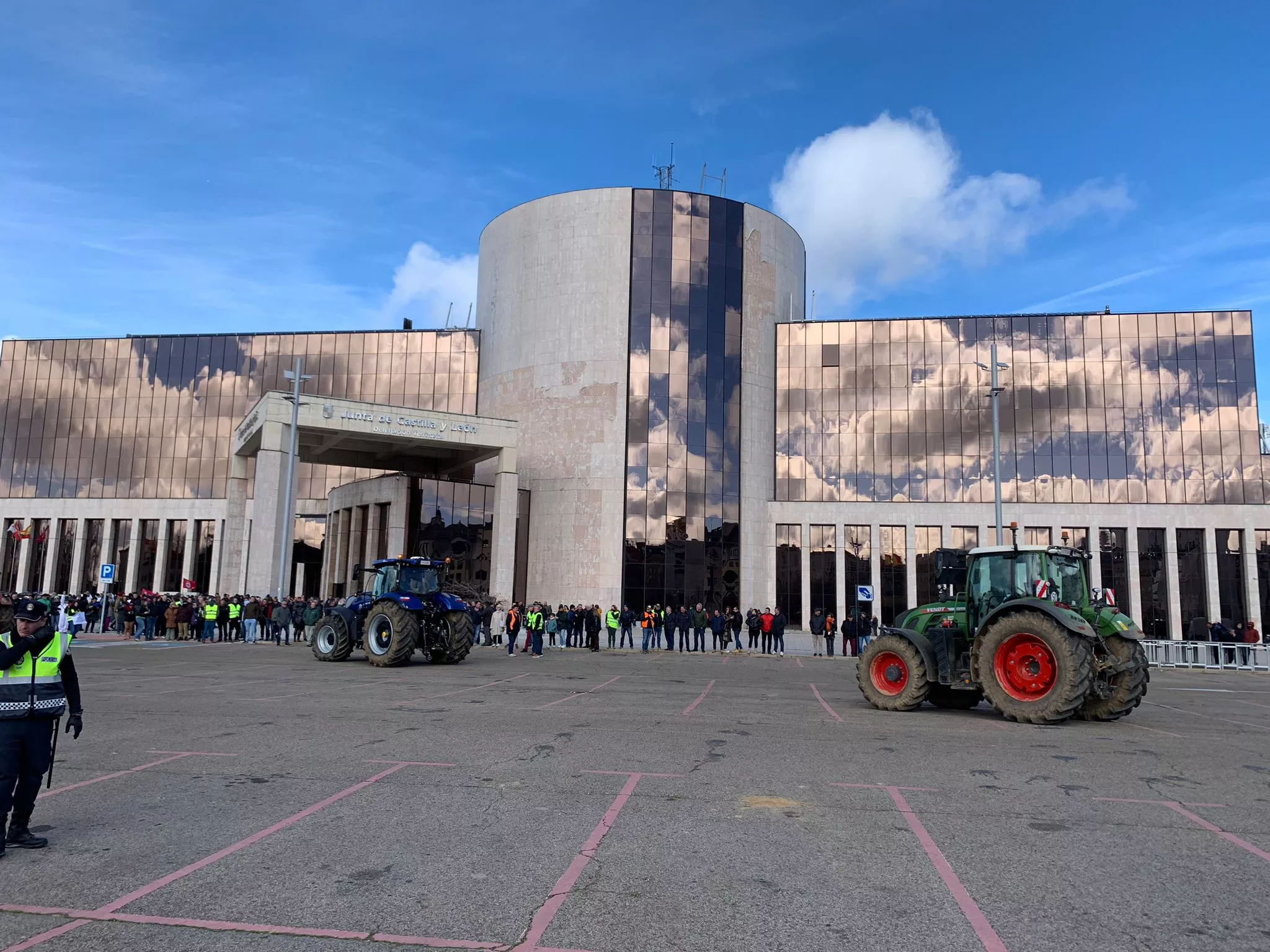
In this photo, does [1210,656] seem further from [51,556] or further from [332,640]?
[51,556]

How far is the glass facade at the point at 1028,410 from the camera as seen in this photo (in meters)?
50.7

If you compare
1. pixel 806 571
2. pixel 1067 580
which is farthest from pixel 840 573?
pixel 1067 580

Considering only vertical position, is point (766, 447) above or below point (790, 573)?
above

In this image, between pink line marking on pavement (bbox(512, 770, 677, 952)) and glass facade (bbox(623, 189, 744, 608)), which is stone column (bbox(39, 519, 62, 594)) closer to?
glass facade (bbox(623, 189, 744, 608))

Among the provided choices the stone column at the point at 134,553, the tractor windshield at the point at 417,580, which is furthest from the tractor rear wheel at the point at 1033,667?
the stone column at the point at 134,553

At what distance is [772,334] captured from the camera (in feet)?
181

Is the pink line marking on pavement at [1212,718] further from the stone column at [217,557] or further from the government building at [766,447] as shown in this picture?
the stone column at [217,557]

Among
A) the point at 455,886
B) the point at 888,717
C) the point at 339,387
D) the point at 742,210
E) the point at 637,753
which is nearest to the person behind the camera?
the point at 455,886

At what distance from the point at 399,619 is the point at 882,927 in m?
18.3

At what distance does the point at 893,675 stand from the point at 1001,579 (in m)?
2.35

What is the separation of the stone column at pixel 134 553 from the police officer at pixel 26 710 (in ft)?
203

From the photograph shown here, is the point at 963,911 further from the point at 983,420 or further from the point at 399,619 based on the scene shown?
the point at 983,420

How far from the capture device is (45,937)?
14.5 feet

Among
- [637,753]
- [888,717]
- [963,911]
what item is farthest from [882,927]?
[888,717]
